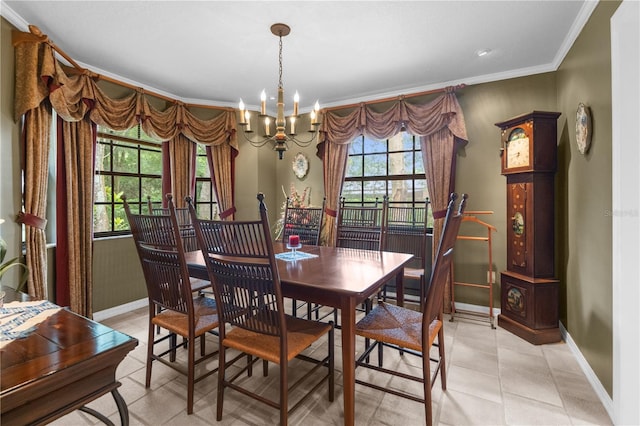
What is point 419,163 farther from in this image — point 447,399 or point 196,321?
point 196,321

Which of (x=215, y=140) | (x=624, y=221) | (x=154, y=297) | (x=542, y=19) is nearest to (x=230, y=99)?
(x=215, y=140)

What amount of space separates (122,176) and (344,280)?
314 cm

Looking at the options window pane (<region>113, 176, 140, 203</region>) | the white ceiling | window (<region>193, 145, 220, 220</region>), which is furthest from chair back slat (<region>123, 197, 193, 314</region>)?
window (<region>193, 145, 220, 220</region>)

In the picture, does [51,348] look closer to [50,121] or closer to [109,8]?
[109,8]

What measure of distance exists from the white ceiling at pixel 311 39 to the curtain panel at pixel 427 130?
0.30 m

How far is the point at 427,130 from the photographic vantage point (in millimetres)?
3586

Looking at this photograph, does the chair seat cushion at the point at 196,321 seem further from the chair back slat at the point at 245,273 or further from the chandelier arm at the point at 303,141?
the chandelier arm at the point at 303,141

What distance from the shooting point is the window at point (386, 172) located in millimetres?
3949

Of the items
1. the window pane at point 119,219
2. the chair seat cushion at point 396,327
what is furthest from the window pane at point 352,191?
the window pane at point 119,219

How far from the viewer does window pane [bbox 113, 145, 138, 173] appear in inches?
141

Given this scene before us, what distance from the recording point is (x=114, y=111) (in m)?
3.23

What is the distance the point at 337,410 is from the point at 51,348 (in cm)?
A: 150

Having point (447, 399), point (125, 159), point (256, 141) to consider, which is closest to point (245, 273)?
point (447, 399)

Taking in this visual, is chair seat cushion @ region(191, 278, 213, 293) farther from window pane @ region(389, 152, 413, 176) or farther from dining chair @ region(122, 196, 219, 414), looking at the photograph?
window pane @ region(389, 152, 413, 176)
